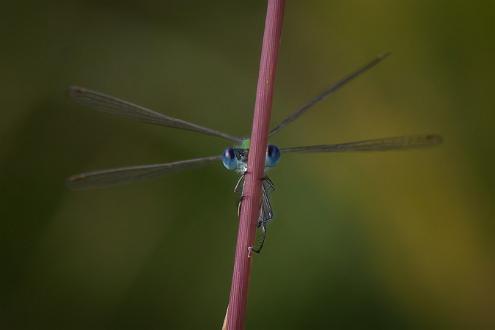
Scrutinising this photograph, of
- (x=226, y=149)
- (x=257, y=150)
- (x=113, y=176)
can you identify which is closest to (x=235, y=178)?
(x=226, y=149)

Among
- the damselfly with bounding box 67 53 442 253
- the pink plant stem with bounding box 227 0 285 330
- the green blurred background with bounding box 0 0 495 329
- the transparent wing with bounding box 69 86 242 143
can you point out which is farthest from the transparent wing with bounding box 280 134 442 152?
the green blurred background with bounding box 0 0 495 329

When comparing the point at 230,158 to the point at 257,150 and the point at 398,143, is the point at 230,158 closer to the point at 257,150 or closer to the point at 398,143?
the point at 398,143

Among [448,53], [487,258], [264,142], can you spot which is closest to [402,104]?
[448,53]

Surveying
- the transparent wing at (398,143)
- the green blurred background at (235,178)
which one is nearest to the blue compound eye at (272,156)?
the transparent wing at (398,143)

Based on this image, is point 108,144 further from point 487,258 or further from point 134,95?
point 487,258

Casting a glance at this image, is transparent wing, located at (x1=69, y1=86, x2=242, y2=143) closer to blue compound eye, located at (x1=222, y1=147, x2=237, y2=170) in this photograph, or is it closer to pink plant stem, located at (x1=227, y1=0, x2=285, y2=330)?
blue compound eye, located at (x1=222, y1=147, x2=237, y2=170)

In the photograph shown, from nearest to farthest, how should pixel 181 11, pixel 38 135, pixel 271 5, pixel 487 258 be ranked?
pixel 271 5 < pixel 487 258 < pixel 38 135 < pixel 181 11
